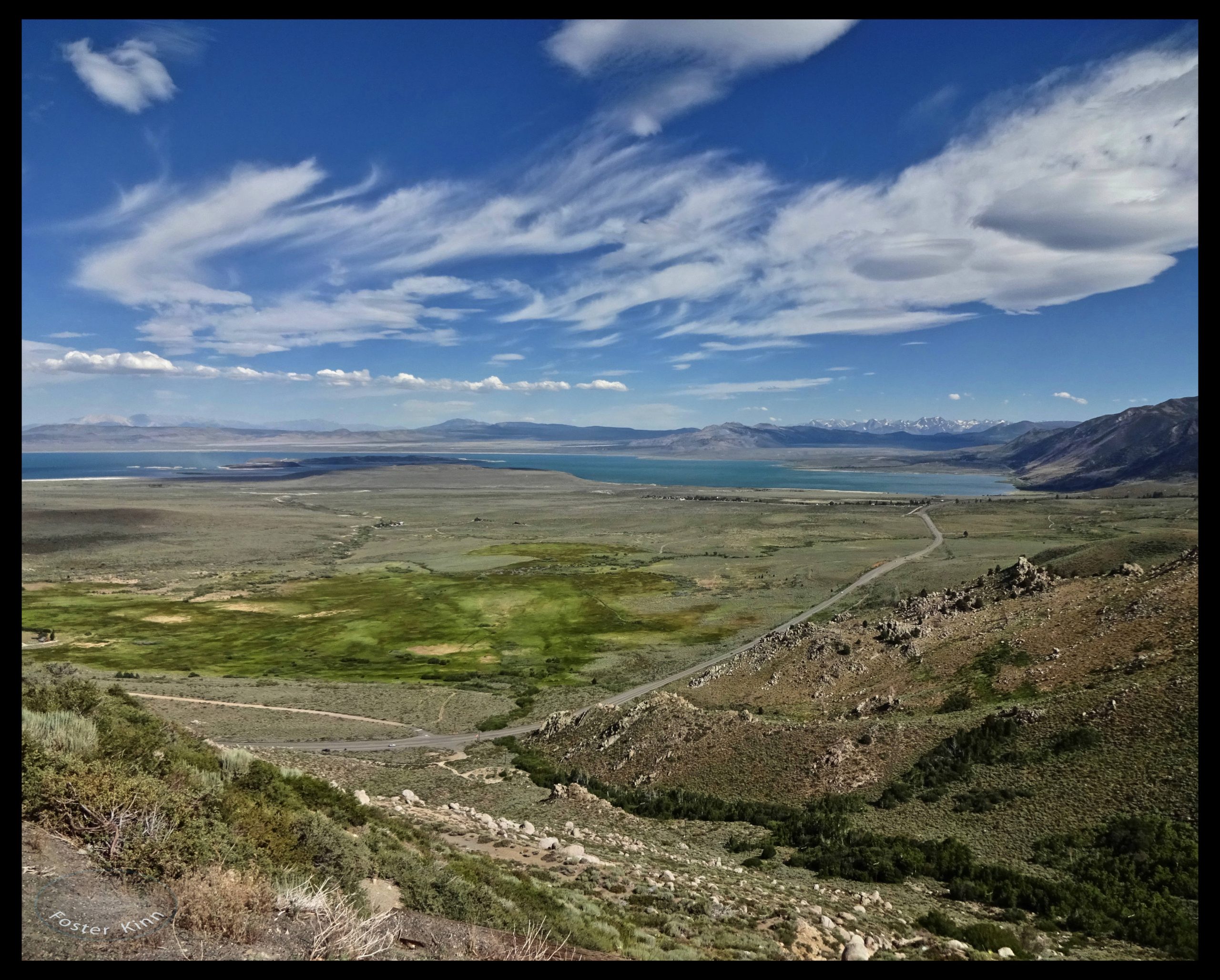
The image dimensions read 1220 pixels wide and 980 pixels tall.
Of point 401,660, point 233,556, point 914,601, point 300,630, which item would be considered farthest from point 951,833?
point 233,556

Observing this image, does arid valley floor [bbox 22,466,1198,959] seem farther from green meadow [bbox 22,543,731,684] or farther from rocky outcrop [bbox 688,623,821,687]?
rocky outcrop [bbox 688,623,821,687]

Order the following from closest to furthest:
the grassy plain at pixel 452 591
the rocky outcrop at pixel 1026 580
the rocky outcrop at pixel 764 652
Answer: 1. the rocky outcrop at pixel 1026 580
2. the rocky outcrop at pixel 764 652
3. the grassy plain at pixel 452 591

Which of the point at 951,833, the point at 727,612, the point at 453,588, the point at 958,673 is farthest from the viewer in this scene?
the point at 453,588

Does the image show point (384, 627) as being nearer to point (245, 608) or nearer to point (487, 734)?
point (245, 608)

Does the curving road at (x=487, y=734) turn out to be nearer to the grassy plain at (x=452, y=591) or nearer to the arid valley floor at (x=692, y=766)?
the arid valley floor at (x=692, y=766)

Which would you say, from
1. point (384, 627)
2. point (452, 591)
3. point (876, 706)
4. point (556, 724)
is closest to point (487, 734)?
point (556, 724)

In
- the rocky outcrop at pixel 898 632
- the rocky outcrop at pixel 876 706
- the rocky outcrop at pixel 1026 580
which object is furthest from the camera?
the rocky outcrop at pixel 1026 580

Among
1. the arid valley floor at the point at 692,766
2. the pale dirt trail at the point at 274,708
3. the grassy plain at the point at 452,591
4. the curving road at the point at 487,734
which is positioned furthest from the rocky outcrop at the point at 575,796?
the pale dirt trail at the point at 274,708
